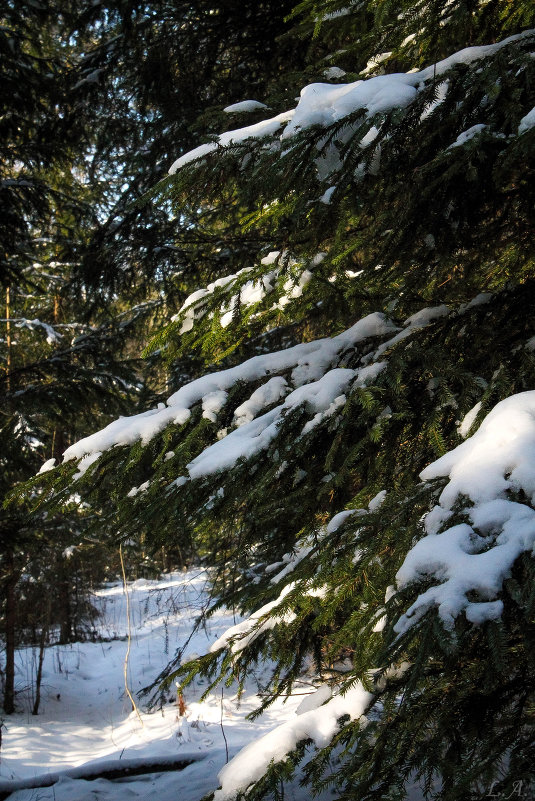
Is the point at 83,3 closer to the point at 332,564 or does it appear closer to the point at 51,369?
the point at 51,369

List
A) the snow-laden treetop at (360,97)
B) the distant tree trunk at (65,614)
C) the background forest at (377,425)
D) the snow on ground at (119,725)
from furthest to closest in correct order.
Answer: the distant tree trunk at (65,614) < the snow on ground at (119,725) < the snow-laden treetop at (360,97) < the background forest at (377,425)

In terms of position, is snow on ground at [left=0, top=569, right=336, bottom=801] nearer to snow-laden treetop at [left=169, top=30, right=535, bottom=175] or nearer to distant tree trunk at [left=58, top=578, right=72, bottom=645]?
distant tree trunk at [left=58, top=578, right=72, bottom=645]

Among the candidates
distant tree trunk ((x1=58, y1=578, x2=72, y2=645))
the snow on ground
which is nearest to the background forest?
the snow on ground

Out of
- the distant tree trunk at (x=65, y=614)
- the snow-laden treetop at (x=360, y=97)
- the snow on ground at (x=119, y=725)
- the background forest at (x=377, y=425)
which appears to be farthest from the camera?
the distant tree trunk at (x=65, y=614)

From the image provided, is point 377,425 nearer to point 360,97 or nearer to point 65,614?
point 360,97

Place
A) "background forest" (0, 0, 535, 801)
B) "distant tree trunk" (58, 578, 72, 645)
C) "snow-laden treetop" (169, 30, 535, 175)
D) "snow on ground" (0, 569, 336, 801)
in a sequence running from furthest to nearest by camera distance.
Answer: "distant tree trunk" (58, 578, 72, 645)
"snow on ground" (0, 569, 336, 801)
"snow-laden treetop" (169, 30, 535, 175)
"background forest" (0, 0, 535, 801)

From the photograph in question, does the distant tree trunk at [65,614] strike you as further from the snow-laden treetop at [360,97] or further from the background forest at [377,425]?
the snow-laden treetop at [360,97]

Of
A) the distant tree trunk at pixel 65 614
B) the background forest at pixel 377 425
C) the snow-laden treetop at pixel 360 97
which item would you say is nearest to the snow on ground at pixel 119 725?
the distant tree trunk at pixel 65 614

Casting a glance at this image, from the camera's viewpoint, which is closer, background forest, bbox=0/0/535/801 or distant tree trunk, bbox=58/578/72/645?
background forest, bbox=0/0/535/801

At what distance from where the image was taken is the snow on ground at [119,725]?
421 centimetres

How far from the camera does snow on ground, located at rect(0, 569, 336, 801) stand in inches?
166

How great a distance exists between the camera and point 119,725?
6.82 m

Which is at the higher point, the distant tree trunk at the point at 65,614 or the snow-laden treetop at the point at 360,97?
the snow-laden treetop at the point at 360,97

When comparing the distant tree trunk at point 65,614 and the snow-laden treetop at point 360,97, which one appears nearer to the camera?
the snow-laden treetop at point 360,97
